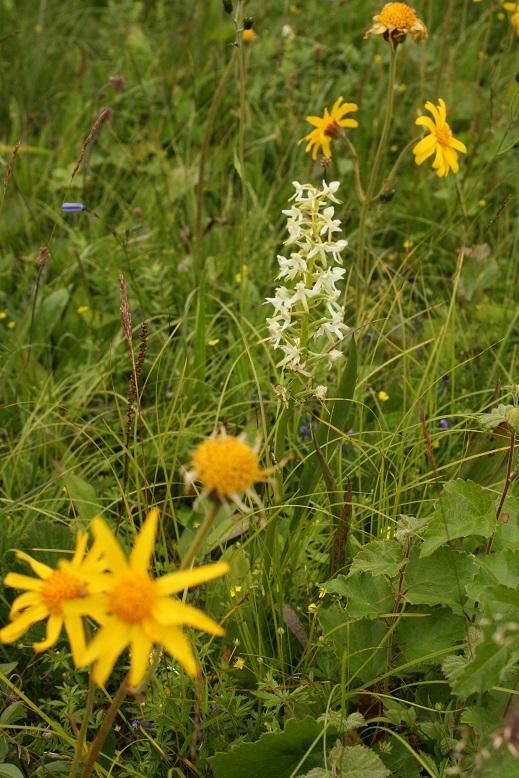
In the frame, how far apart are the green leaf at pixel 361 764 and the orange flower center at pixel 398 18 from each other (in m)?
1.63

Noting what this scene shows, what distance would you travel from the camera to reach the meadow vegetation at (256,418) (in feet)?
4.70

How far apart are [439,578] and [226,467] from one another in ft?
2.31

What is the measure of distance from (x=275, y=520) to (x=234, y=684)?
33 cm

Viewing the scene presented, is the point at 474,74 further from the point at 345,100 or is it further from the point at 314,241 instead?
the point at 314,241

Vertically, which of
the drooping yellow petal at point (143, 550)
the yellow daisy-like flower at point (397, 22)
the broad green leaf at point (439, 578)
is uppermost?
the yellow daisy-like flower at point (397, 22)

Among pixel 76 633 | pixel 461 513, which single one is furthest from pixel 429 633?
pixel 76 633

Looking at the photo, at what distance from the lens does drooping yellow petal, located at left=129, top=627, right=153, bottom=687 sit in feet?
3.15

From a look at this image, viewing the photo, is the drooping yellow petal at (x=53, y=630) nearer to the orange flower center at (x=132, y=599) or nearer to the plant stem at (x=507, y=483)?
the orange flower center at (x=132, y=599)

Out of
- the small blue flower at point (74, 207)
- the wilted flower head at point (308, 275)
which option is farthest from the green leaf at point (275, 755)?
the small blue flower at point (74, 207)

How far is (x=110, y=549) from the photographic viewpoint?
3.40ft

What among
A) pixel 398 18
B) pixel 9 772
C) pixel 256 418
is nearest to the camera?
pixel 9 772

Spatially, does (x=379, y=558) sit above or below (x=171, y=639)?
below

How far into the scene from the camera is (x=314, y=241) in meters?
1.63

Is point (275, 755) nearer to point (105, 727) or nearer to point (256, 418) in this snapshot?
point (105, 727)
